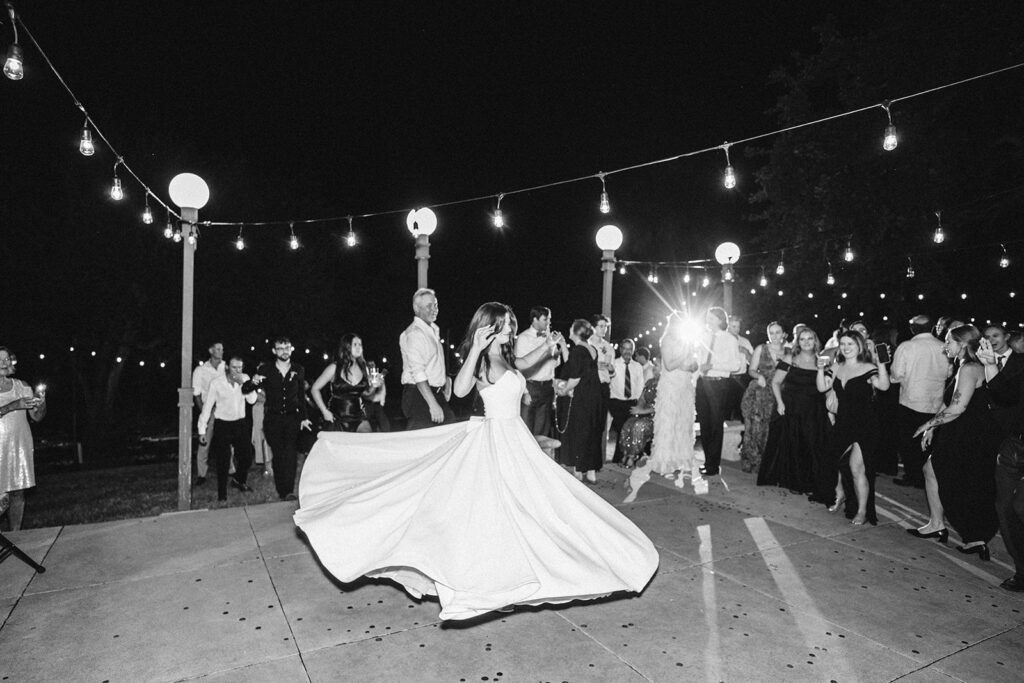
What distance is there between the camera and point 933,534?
16.7 feet

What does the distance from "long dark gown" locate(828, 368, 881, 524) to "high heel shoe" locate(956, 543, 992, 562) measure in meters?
0.75

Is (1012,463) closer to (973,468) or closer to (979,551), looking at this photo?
(973,468)

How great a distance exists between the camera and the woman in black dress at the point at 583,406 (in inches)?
259

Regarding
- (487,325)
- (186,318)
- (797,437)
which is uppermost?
(186,318)

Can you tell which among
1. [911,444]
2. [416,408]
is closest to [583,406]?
[416,408]

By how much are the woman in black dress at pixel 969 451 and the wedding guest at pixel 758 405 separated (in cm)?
252

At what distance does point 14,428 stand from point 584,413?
530cm

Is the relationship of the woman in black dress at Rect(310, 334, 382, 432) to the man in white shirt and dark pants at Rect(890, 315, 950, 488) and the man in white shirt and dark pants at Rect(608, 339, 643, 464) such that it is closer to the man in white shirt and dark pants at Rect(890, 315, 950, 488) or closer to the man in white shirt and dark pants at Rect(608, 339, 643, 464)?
the man in white shirt and dark pants at Rect(608, 339, 643, 464)

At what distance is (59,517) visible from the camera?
693 centimetres

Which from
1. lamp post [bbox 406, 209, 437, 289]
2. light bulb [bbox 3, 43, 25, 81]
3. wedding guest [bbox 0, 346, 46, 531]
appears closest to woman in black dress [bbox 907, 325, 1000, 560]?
lamp post [bbox 406, 209, 437, 289]

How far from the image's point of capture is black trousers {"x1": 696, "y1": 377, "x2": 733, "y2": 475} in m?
7.38

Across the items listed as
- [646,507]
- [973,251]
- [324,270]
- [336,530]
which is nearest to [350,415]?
[336,530]

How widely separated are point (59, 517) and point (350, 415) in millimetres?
3885

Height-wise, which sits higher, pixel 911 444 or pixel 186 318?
pixel 186 318
